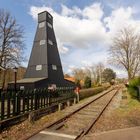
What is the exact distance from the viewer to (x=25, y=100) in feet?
34.3

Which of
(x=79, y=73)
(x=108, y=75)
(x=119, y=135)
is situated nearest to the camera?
(x=119, y=135)

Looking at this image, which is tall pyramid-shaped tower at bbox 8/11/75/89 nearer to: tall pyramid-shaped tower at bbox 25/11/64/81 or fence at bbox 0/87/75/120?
tall pyramid-shaped tower at bbox 25/11/64/81

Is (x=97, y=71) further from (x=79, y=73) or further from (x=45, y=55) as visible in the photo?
(x=45, y=55)

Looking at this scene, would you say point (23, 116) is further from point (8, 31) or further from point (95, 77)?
point (95, 77)

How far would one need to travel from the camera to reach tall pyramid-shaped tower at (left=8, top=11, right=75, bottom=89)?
35719mm

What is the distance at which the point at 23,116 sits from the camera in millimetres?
9523

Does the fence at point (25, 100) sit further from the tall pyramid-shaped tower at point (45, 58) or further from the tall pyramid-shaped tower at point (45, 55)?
the tall pyramid-shaped tower at point (45, 55)

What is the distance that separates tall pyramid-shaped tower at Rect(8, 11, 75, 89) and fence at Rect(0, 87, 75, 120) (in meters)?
18.8

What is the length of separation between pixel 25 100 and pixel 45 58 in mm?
25822

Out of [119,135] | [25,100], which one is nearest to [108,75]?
[25,100]

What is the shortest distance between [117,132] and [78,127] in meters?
1.92

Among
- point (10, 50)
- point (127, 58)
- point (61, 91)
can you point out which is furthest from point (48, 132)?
point (127, 58)

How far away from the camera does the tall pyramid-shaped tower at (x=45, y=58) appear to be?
117 feet

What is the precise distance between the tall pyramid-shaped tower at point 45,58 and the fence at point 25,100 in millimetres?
18850
